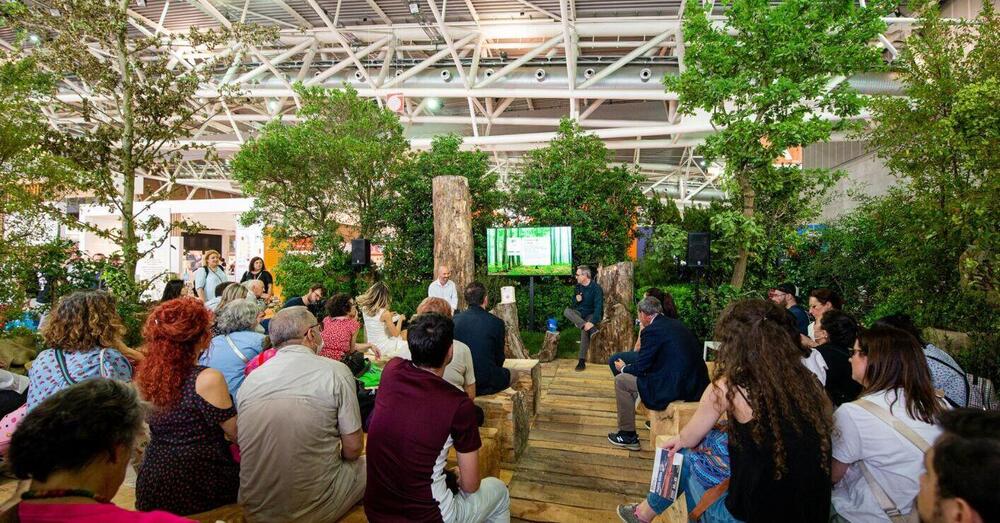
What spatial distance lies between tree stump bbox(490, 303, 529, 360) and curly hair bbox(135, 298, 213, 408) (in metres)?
3.97

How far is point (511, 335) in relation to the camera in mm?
5762

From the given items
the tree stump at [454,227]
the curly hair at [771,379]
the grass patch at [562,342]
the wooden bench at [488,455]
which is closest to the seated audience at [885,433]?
the curly hair at [771,379]

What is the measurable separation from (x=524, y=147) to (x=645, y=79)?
593cm

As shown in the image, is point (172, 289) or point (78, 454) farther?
point (172, 289)

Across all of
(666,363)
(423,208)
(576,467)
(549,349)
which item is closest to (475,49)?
(423,208)

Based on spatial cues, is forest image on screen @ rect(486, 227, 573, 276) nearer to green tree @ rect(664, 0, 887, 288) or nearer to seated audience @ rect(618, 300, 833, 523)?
green tree @ rect(664, 0, 887, 288)

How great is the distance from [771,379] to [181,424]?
209cm

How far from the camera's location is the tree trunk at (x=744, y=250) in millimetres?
5676

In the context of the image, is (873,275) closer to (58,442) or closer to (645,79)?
(645,79)

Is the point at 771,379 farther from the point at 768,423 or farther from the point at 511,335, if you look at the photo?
the point at 511,335

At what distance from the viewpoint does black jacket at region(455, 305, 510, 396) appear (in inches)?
119

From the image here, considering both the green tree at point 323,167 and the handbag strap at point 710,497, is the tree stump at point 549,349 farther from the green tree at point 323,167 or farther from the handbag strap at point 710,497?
the handbag strap at point 710,497

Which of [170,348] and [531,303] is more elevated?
[170,348]

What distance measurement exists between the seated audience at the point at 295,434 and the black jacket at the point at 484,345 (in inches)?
50.3
